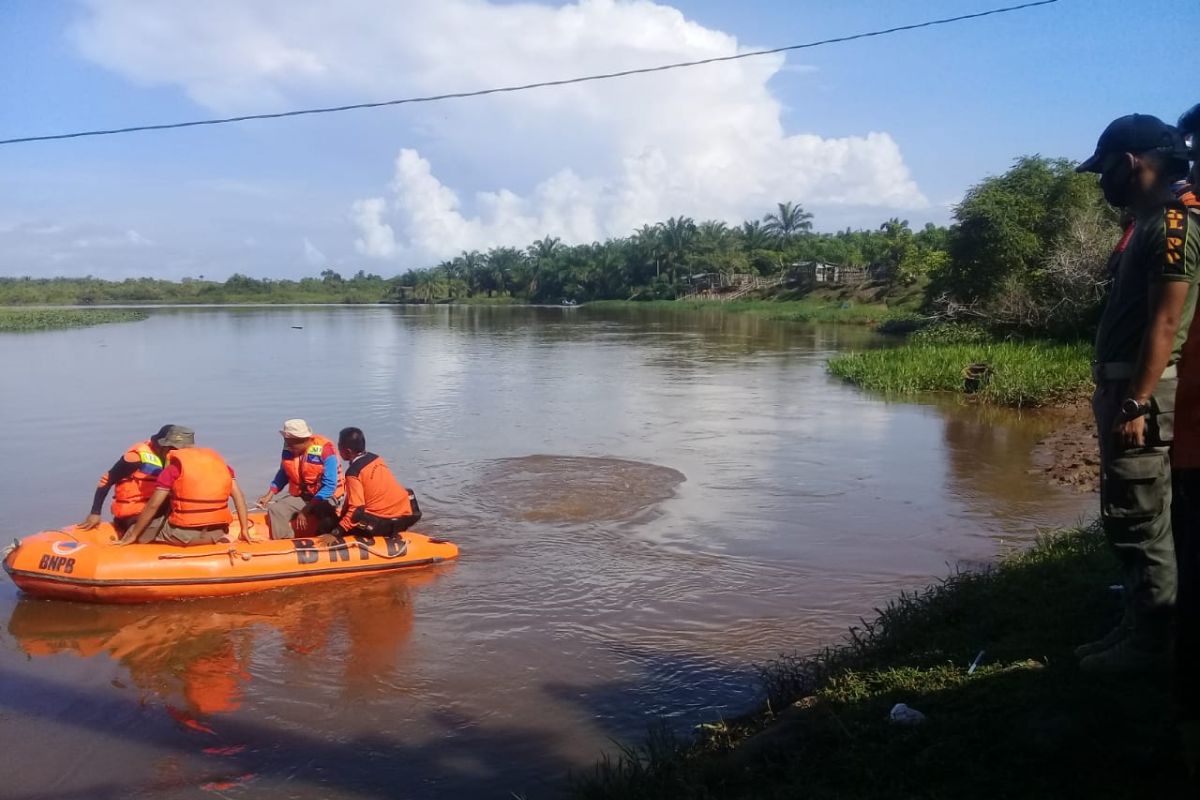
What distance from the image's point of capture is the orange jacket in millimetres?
8500

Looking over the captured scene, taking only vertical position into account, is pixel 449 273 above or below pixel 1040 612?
above

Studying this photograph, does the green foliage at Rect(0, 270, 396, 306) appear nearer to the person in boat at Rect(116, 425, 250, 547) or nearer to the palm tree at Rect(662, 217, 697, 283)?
the palm tree at Rect(662, 217, 697, 283)

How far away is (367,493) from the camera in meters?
8.56

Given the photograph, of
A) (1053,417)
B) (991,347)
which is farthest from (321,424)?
A: (991,347)

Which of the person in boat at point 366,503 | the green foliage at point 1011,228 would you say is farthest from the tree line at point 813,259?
the person in boat at point 366,503

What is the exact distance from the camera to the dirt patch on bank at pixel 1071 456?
455 inches

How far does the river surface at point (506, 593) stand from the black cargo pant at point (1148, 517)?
271cm

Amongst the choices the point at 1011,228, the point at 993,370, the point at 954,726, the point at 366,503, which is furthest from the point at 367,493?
the point at 1011,228

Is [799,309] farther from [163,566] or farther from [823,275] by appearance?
[163,566]

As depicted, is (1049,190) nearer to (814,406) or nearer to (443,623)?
(814,406)

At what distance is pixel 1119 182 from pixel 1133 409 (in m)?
0.97

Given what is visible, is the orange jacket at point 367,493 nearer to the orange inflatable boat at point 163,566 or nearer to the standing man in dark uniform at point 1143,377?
the orange inflatable boat at point 163,566

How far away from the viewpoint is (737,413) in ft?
59.0

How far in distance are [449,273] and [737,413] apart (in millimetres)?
105654
